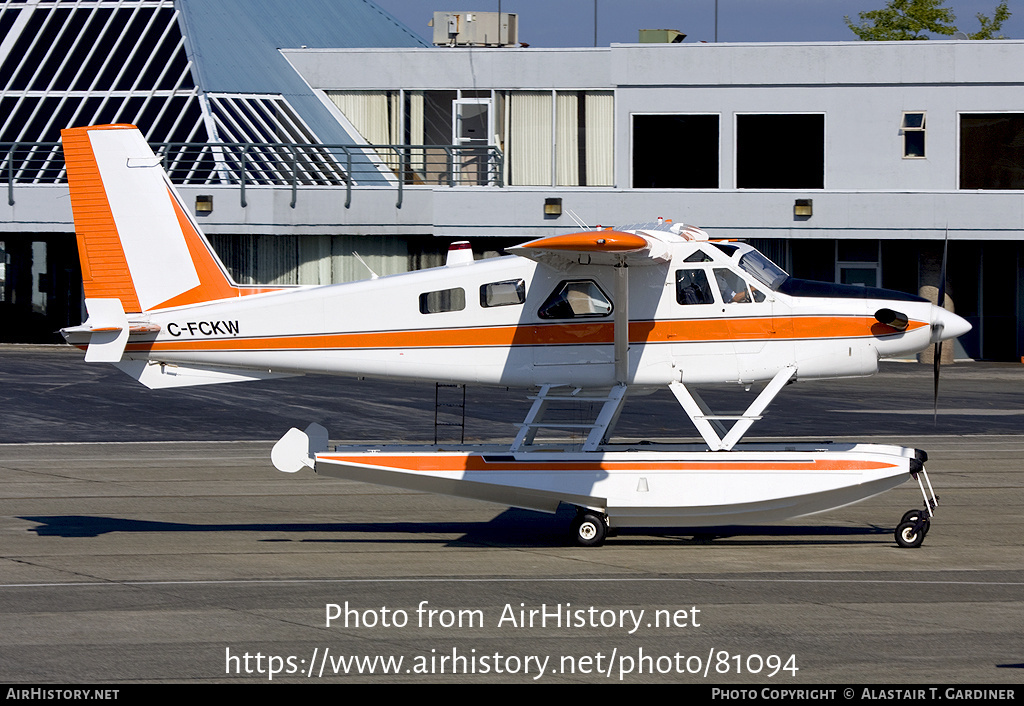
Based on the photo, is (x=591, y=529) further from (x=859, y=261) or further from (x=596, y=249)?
(x=859, y=261)

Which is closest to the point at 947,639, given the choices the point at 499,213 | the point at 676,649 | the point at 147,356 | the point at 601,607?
the point at 676,649

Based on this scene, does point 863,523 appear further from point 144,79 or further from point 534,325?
point 144,79

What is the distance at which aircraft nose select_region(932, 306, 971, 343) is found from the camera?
12023 mm

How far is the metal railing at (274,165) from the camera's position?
30.6 meters

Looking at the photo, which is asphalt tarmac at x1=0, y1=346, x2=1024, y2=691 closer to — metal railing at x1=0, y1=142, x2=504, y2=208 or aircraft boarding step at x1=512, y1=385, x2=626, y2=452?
aircraft boarding step at x1=512, y1=385, x2=626, y2=452

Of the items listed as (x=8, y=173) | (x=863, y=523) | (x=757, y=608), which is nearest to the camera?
(x=757, y=608)

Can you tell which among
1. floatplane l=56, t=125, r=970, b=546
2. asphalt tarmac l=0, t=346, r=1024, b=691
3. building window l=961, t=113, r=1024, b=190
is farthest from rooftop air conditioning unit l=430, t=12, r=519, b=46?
floatplane l=56, t=125, r=970, b=546

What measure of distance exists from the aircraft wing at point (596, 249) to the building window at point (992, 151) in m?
21.4

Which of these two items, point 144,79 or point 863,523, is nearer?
point 863,523

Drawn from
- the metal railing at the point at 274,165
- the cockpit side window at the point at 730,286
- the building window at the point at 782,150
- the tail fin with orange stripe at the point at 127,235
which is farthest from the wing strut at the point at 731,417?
the building window at the point at 782,150

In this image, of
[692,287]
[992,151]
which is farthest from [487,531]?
[992,151]

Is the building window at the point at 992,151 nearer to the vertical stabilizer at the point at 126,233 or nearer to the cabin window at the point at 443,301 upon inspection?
the cabin window at the point at 443,301

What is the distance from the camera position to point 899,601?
9.78 metres
